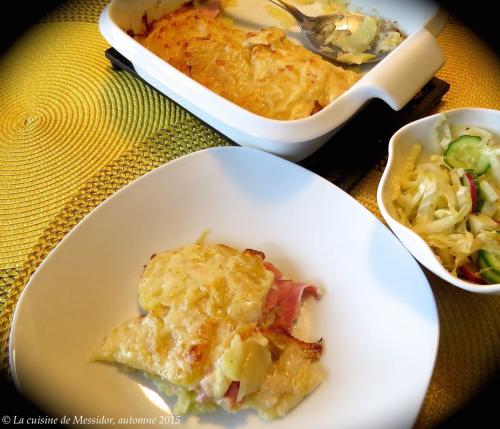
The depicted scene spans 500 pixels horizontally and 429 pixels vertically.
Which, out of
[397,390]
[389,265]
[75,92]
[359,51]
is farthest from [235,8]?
[397,390]

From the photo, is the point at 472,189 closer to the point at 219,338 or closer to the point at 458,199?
the point at 458,199

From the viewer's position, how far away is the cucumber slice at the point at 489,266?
1013 millimetres

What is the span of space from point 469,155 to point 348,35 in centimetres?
70

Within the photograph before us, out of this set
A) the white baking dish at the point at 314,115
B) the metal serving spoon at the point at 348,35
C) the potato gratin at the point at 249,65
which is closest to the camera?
the white baking dish at the point at 314,115

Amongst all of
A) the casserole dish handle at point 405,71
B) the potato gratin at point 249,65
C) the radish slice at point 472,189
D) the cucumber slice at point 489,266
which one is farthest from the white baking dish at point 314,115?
the cucumber slice at point 489,266

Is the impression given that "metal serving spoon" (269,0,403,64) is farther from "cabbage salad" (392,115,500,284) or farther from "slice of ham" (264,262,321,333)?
"slice of ham" (264,262,321,333)

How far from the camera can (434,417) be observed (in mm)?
1030

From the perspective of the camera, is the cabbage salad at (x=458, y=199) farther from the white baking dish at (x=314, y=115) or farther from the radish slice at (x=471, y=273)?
the white baking dish at (x=314, y=115)

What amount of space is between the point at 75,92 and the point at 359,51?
0.99 m

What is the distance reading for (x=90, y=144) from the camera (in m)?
1.53

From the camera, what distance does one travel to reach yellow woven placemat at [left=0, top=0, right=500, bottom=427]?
44.0 inches

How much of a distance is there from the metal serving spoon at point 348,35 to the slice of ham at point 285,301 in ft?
2.87

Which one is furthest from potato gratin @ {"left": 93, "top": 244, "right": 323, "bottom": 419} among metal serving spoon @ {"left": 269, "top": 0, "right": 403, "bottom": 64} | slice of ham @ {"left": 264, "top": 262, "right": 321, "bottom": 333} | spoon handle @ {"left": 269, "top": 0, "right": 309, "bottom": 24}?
spoon handle @ {"left": 269, "top": 0, "right": 309, "bottom": 24}

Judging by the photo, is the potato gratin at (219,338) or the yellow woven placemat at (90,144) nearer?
the potato gratin at (219,338)
